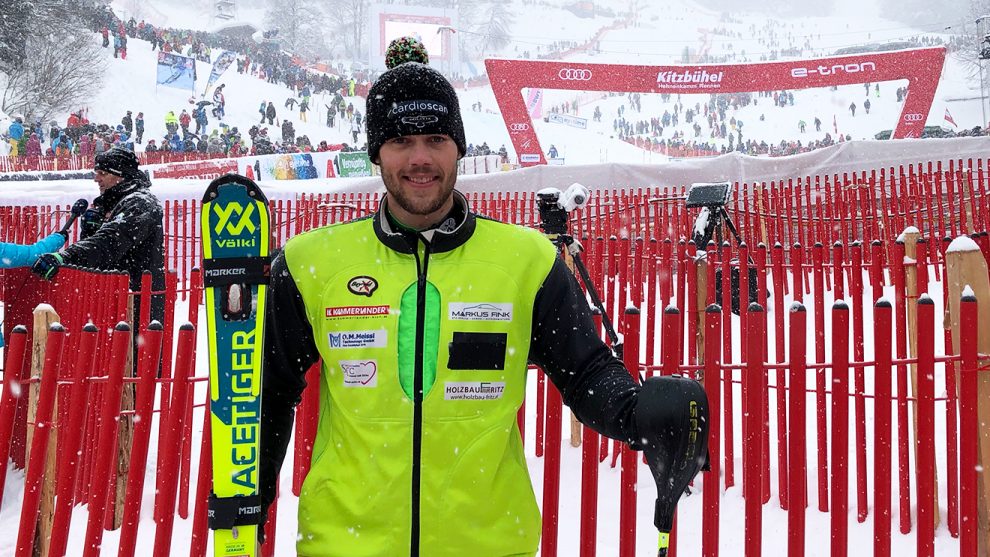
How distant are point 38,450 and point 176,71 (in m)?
43.6

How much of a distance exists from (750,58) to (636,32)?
2048cm

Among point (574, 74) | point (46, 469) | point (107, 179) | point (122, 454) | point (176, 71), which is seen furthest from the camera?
point (176, 71)

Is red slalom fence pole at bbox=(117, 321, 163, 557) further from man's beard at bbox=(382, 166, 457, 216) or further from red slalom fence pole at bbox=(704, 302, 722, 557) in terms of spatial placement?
red slalom fence pole at bbox=(704, 302, 722, 557)

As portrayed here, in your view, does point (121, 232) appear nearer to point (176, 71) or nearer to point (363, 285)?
point (363, 285)

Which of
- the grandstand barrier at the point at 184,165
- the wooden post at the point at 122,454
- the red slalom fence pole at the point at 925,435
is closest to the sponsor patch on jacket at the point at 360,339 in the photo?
the red slalom fence pole at the point at 925,435

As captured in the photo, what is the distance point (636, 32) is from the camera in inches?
4707

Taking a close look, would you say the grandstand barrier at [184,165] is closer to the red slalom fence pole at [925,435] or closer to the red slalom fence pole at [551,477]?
the red slalom fence pole at [551,477]

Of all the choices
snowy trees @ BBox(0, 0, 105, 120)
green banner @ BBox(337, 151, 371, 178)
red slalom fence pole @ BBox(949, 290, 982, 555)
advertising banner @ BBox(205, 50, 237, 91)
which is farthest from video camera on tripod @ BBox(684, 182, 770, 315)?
advertising banner @ BBox(205, 50, 237, 91)

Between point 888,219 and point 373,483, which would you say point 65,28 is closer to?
point 888,219

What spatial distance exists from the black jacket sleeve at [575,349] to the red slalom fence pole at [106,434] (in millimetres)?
1932

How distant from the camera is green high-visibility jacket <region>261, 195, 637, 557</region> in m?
1.80

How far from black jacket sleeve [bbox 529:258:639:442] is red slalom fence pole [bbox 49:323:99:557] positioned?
2.13m

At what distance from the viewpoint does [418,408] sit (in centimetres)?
181

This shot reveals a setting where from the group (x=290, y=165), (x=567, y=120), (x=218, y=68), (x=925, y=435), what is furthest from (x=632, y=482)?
(x=567, y=120)
